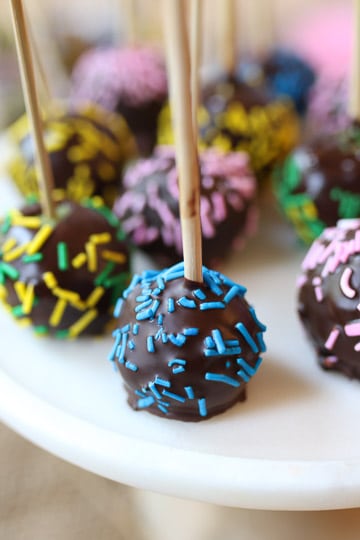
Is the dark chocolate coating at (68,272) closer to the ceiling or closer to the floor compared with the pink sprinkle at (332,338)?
closer to the ceiling

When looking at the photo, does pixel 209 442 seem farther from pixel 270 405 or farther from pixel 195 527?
pixel 195 527

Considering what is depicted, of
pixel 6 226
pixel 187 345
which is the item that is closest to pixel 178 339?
pixel 187 345

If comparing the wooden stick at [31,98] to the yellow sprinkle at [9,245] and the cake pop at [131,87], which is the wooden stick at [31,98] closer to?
the yellow sprinkle at [9,245]

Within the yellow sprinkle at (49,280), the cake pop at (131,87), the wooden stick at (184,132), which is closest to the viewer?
the wooden stick at (184,132)

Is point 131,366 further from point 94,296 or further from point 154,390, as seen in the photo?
point 94,296

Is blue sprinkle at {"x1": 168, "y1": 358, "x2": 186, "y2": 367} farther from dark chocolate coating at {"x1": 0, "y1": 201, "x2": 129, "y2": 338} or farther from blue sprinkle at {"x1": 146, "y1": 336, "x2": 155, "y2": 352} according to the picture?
dark chocolate coating at {"x1": 0, "y1": 201, "x2": 129, "y2": 338}

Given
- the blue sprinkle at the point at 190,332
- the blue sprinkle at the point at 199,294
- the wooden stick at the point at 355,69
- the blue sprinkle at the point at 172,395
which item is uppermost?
the wooden stick at the point at 355,69

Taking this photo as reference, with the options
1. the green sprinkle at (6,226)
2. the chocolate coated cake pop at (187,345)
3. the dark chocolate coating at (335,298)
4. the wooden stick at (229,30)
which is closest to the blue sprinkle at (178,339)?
the chocolate coated cake pop at (187,345)
